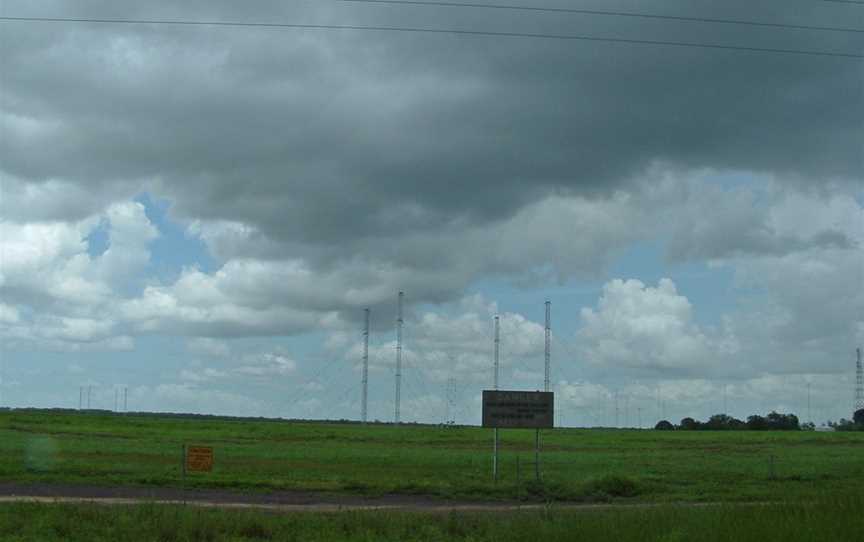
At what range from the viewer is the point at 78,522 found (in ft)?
73.0

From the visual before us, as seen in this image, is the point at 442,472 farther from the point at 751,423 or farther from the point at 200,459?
the point at 751,423

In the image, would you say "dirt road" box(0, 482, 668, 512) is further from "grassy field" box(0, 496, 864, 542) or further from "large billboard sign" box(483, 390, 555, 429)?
"large billboard sign" box(483, 390, 555, 429)

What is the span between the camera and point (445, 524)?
912 inches

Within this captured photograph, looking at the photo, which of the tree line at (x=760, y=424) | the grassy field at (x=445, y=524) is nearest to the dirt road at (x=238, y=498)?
the grassy field at (x=445, y=524)

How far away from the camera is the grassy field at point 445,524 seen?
51.5 ft

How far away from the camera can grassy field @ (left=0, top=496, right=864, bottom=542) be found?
15.7 m

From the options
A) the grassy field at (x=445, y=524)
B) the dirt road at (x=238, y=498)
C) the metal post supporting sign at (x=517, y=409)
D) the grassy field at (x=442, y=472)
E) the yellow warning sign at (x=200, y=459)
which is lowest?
the dirt road at (x=238, y=498)

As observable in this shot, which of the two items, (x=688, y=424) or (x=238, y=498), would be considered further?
(x=688, y=424)

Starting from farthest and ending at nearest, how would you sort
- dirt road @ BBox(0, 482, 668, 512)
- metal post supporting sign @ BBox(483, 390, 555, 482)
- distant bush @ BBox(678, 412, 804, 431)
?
distant bush @ BBox(678, 412, 804, 431)
metal post supporting sign @ BBox(483, 390, 555, 482)
dirt road @ BBox(0, 482, 668, 512)

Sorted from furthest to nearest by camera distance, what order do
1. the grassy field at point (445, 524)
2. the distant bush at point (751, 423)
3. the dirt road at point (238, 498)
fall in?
the distant bush at point (751, 423), the dirt road at point (238, 498), the grassy field at point (445, 524)

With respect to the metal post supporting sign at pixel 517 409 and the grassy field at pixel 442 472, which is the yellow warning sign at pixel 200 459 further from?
the metal post supporting sign at pixel 517 409

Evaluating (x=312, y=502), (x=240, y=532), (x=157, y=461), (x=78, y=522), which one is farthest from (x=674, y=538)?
(x=157, y=461)

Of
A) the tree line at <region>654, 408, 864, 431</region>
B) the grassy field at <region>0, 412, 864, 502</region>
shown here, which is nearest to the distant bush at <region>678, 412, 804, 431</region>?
the tree line at <region>654, 408, 864, 431</region>

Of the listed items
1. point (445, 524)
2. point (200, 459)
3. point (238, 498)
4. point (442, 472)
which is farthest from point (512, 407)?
point (445, 524)
